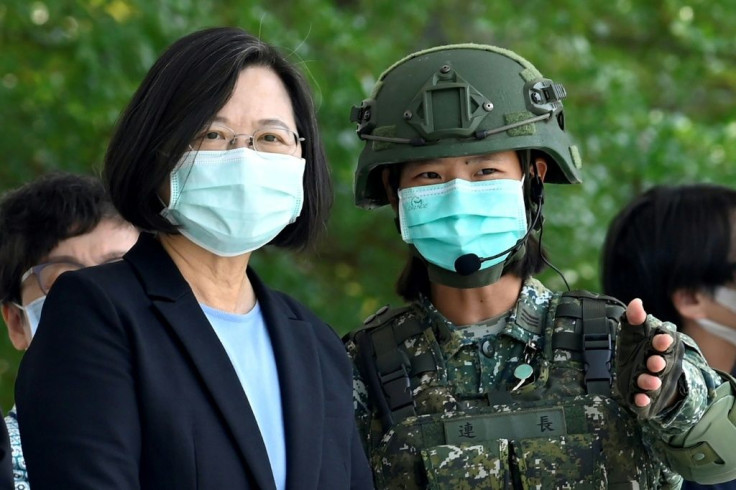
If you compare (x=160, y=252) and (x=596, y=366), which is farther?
(x=596, y=366)

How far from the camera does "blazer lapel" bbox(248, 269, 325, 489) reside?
10.5 feet

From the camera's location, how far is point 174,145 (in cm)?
323

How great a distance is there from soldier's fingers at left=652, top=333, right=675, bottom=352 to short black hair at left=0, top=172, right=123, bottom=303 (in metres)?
1.84

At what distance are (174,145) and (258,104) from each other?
278 millimetres

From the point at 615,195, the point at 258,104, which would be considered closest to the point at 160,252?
the point at 258,104

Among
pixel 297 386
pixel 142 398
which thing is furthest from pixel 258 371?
pixel 142 398

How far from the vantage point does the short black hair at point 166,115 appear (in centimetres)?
324

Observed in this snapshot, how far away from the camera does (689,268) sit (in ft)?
16.8

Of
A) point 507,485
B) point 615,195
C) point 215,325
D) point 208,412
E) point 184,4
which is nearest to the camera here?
point 208,412

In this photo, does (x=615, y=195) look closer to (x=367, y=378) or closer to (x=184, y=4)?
(x=184, y=4)

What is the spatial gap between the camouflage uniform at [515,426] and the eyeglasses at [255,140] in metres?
1.11

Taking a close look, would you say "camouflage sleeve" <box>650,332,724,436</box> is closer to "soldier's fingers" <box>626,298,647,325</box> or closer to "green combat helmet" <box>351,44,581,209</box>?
"soldier's fingers" <box>626,298,647,325</box>

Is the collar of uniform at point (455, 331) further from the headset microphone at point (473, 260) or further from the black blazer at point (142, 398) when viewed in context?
the black blazer at point (142, 398)

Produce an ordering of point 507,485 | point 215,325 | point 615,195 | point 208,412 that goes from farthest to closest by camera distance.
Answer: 1. point 615,195
2. point 507,485
3. point 215,325
4. point 208,412
